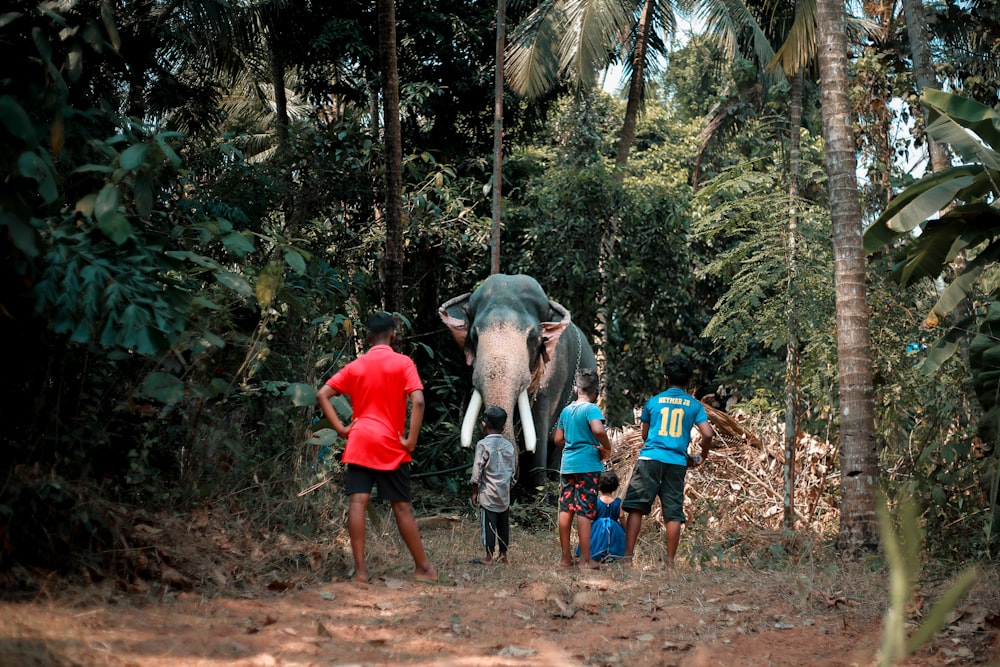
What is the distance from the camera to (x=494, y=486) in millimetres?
7945

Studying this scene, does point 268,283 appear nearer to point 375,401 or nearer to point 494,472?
point 375,401

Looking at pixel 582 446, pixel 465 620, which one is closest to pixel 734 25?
pixel 582 446

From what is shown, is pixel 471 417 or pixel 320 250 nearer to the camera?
pixel 471 417

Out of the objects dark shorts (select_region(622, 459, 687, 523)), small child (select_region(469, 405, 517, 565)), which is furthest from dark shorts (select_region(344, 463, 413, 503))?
dark shorts (select_region(622, 459, 687, 523))

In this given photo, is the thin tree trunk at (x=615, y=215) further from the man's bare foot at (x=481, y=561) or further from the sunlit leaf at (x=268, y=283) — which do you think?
the sunlit leaf at (x=268, y=283)

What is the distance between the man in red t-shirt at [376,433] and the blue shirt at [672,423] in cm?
227

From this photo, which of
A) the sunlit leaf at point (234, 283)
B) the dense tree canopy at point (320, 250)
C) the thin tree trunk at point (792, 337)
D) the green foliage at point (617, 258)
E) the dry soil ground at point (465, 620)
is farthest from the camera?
the green foliage at point (617, 258)

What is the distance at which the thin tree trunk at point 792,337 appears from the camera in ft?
35.8

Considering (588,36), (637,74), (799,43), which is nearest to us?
(799,43)

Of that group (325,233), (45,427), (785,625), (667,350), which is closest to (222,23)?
(325,233)

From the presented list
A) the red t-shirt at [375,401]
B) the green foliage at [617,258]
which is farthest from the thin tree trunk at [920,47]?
the red t-shirt at [375,401]

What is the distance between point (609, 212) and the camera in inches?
606

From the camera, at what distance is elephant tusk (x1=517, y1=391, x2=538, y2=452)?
1009 cm

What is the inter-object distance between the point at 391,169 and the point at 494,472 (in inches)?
158
